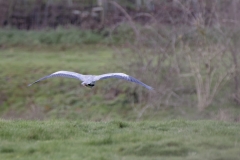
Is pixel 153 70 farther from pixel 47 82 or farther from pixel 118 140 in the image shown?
pixel 118 140

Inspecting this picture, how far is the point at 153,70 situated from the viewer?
752 inches

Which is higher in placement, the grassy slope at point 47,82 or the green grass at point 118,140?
the green grass at point 118,140

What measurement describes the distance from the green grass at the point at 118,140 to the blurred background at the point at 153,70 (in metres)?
5.85

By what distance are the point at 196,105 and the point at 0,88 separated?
7713 millimetres

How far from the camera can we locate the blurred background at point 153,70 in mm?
18375

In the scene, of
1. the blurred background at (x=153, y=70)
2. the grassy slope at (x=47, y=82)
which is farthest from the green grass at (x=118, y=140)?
the grassy slope at (x=47, y=82)

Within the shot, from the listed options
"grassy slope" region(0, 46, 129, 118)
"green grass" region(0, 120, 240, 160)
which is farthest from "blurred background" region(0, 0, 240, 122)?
"green grass" region(0, 120, 240, 160)

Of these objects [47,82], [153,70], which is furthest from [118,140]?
[47,82]

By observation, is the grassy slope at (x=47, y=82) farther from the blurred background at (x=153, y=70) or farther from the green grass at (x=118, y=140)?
the green grass at (x=118, y=140)

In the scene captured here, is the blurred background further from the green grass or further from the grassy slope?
the green grass

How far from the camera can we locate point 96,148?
28.6ft

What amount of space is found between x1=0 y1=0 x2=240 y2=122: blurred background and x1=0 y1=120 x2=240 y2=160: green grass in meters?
5.85

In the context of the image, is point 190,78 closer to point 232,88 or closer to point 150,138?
point 232,88

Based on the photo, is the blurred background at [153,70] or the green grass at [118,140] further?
the blurred background at [153,70]
